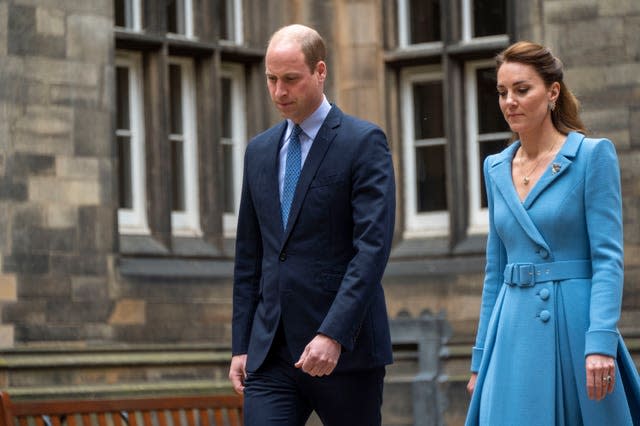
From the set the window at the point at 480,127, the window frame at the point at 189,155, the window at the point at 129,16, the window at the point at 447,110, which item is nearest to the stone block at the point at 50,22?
the window at the point at 129,16

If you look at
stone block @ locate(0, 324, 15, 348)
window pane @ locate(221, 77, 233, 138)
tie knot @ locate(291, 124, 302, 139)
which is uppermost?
window pane @ locate(221, 77, 233, 138)

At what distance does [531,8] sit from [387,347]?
24.6 ft

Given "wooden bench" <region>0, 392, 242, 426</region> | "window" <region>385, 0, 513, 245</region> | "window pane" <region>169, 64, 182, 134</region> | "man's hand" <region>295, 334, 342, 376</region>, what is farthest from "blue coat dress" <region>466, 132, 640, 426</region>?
"window pane" <region>169, 64, 182, 134</region>

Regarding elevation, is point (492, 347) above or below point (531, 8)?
below

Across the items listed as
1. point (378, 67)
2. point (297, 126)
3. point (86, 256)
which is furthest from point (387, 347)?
point (378, 67)

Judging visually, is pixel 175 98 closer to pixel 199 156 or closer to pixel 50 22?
pixel 199 156

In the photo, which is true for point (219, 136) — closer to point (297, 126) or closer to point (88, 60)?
point (88, 60)

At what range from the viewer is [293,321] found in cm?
510

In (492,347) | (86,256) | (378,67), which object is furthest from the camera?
(378,67)

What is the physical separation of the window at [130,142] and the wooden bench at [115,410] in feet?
7.93

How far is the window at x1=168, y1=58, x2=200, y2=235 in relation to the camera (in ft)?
41.9

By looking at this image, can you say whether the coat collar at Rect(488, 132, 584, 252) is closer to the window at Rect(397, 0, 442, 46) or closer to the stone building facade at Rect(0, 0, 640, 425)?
the stone building facade at Rect(0, 0, 640, 425)

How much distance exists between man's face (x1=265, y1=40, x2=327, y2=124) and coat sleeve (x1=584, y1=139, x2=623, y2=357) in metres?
0.82

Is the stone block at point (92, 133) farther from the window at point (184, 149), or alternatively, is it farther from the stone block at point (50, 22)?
the window at point (184, 149)
